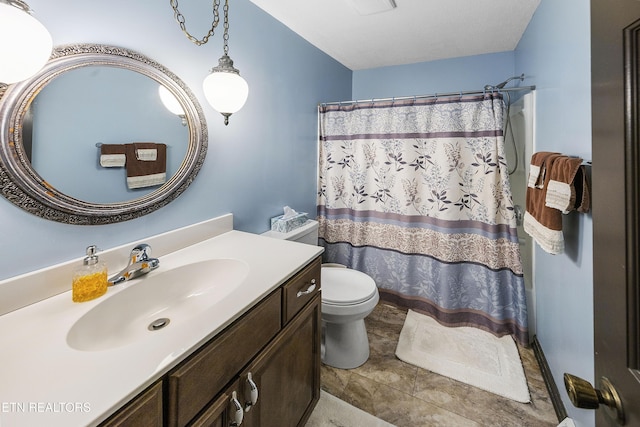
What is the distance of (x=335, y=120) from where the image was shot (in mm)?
2346

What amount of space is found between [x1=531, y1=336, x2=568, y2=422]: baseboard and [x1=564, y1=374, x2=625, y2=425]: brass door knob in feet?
4.00

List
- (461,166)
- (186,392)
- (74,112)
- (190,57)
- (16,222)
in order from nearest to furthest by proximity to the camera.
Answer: (186,392) < (16,222) < (74,112) < (190,57) < (461,166)

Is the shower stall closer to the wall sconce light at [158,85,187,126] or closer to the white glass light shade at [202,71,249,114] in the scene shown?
the white glass light shade at [202,71,249,114]

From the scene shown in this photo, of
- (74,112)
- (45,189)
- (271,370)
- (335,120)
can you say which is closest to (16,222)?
(45,189)

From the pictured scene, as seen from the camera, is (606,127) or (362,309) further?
(362,309)

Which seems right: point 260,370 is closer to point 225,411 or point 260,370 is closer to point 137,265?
point 225,411

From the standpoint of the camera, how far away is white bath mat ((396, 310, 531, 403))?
1562 millimetres

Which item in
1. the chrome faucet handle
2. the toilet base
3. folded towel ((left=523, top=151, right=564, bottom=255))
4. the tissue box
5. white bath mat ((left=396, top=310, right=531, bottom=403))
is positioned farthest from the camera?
the tissue box

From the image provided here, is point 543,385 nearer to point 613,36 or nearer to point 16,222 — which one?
point 613,36

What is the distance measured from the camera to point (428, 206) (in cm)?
211

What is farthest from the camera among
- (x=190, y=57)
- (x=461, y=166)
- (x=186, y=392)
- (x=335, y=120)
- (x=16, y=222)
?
(x=335, y=120)

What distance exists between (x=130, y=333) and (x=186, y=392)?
0.41 meters

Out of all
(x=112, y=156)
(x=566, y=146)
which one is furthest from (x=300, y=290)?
(x=566, y=146)

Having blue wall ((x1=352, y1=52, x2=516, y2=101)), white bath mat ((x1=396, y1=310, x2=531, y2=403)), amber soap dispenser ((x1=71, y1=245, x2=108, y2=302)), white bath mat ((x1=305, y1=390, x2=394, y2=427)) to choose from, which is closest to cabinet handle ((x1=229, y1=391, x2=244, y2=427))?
amber soap dispenser ((x1=71, y1=245, x2=108, y2=302))
